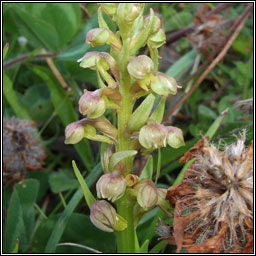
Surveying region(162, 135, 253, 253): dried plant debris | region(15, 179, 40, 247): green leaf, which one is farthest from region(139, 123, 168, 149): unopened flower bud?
region(15, 179, 40, 247): green leaf

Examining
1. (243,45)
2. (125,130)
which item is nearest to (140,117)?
(125,130)

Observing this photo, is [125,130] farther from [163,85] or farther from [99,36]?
[99,36]

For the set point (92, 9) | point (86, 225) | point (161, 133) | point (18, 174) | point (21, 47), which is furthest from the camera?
point (92, 9)

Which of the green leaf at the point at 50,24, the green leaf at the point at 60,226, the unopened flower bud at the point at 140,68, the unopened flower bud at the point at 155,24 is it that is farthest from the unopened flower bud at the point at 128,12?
the green leaf at the point at 50,24

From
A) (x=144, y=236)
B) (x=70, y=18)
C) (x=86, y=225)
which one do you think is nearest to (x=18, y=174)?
(x=86, y=225)

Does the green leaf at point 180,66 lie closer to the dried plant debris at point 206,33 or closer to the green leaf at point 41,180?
the dried plant debris at point 206,33

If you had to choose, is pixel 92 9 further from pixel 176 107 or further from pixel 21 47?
pixel 176 107

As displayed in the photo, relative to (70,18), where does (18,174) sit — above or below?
below
